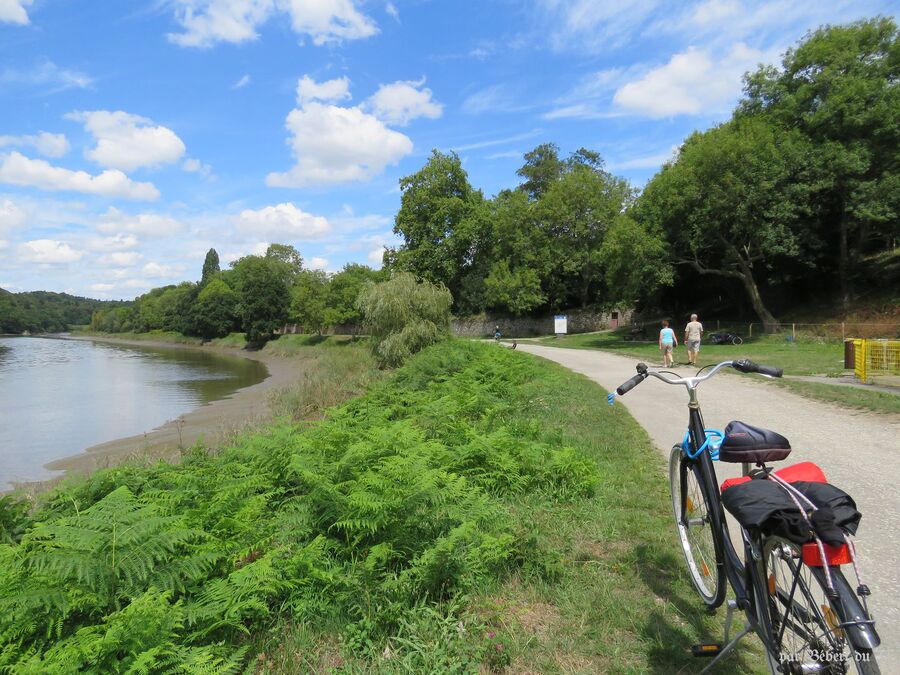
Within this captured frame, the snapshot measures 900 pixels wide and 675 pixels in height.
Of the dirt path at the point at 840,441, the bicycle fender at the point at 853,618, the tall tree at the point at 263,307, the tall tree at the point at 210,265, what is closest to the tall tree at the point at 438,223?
the tall tree at the point at 263,307

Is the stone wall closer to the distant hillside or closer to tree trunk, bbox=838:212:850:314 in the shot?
tree trunk, bbox=838:212:850:314

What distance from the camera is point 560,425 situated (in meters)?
8.50

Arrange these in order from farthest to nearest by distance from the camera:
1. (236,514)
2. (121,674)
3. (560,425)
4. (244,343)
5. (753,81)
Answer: (244,343)
(753,81)
(560,425)
(236,514)
(121,674)

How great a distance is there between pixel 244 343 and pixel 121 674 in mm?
70172

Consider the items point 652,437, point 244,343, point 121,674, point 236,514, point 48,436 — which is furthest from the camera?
point 244,343

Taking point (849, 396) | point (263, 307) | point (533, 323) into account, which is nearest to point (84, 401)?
point (849, 396)

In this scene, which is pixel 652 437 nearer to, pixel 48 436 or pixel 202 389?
pixel 48 436

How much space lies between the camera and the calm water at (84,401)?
1545cm

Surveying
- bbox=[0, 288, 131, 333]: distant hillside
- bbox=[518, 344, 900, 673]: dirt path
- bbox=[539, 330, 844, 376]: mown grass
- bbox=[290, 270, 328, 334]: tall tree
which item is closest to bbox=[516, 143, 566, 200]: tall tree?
bbox=[290, 270, 328, 334]: tall tree

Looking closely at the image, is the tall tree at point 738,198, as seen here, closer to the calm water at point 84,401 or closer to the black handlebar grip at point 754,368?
the calm water at point 84,401

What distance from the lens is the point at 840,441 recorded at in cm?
713

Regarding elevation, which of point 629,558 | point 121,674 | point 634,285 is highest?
point 634,285

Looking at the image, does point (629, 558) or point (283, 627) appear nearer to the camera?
point (283, 627)

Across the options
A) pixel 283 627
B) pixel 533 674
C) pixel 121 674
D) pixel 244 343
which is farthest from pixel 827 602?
pixel 244 343
